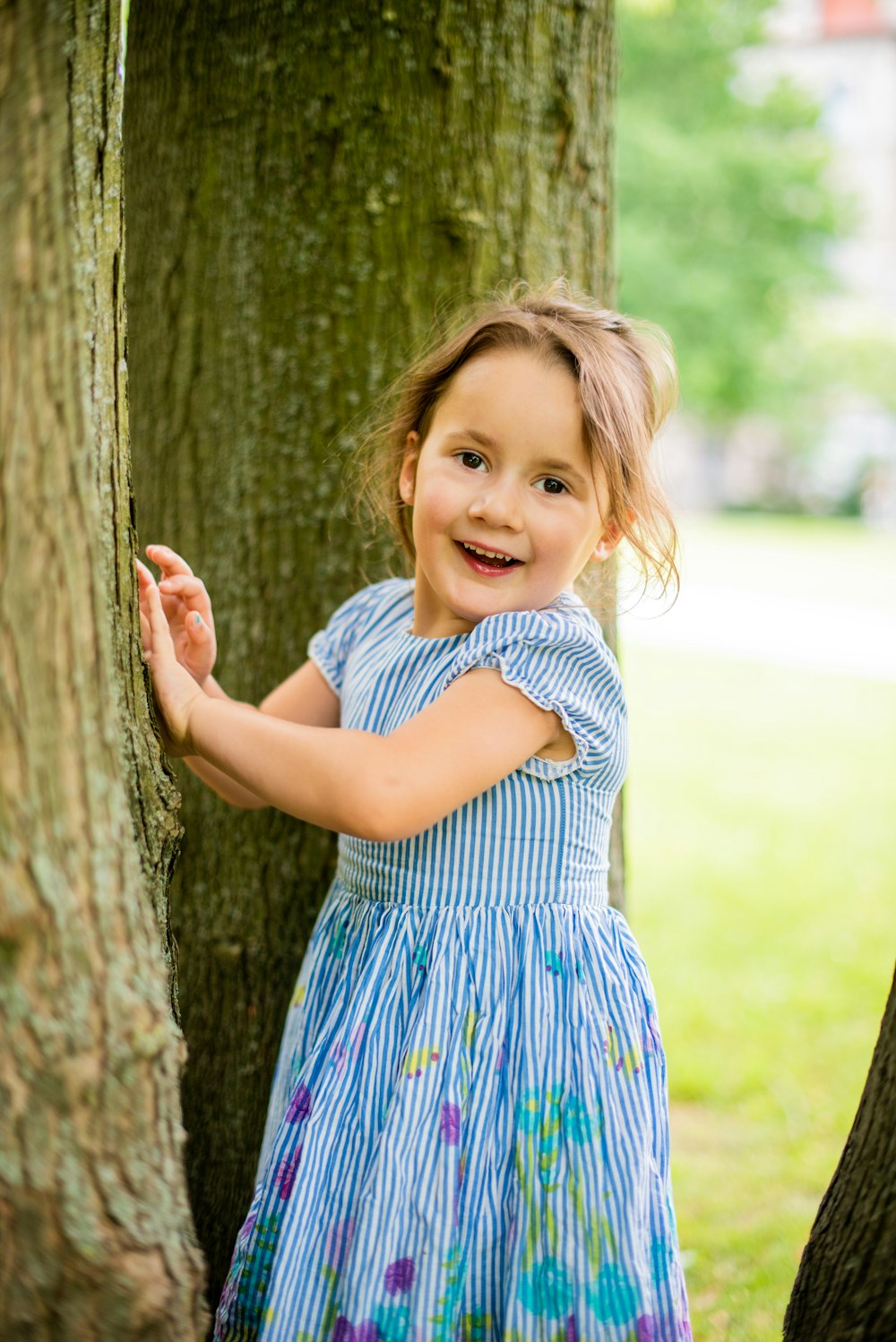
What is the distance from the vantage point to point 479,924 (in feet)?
6.18

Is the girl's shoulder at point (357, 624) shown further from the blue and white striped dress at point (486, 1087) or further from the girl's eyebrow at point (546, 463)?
the girl's eyebrow at point (546, 463)

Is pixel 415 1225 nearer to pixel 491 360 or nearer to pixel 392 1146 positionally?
pixel 392 1146

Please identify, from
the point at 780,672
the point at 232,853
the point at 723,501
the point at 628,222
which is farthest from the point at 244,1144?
the point at 723,501

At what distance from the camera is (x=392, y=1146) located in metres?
1.74

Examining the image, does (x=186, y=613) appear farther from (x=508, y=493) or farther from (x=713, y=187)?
(x=713, y=187)

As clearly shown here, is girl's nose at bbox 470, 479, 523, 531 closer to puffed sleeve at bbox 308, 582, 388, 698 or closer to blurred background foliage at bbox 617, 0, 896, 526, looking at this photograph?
puffed sleeve at bbox 308, 582, 388, 698

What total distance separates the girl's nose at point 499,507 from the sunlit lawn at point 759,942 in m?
1.84

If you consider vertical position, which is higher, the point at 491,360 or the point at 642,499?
the point at 491,360

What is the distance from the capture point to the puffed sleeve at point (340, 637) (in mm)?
2261

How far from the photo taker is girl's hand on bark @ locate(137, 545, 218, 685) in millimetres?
1989

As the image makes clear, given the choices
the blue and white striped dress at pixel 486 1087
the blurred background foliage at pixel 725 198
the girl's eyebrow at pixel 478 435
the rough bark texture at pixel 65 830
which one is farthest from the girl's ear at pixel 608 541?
the blurred background foliage at pixel 725 198

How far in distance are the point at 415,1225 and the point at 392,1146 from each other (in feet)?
0.34

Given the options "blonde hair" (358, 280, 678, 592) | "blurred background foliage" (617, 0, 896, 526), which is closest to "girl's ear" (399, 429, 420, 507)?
"blonde hair" (358, 280, 678, 592)

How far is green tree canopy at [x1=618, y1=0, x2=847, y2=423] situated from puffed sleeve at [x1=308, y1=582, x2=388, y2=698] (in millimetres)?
20183
